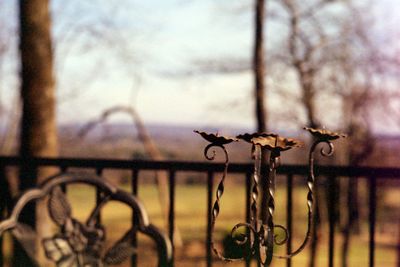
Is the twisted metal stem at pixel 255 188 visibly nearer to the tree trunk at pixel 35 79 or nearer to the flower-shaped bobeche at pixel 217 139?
the flower-shaped bobeche at pixel 217 139

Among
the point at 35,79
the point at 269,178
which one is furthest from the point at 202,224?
the point at 269,178

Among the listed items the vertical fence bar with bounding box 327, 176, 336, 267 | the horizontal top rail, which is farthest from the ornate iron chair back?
the vertical fence bar with bounding box 327, 176, 336, 267

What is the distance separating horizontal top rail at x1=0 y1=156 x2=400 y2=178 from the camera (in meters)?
2.44

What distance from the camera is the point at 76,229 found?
8.20ft

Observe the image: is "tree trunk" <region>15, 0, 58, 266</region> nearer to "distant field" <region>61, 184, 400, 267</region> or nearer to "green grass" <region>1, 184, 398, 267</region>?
"green grass" <region>1, 184, 398, 267</region>

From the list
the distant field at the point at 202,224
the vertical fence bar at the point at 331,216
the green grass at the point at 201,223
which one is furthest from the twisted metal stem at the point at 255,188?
the distant field at the point at 202,224

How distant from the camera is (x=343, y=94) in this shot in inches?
482

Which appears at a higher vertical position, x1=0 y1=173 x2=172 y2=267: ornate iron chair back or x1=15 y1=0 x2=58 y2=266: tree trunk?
x1=15 y1=0 x2=58 y2=266: tree trunk

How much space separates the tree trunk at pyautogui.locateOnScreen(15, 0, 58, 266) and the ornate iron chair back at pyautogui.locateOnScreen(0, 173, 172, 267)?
2.28m

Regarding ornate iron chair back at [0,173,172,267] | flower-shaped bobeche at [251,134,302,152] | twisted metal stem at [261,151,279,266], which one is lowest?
ornate iron chair back at [0,173,172,267]

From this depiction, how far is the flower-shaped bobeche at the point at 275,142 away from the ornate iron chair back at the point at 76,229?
1.10 metres

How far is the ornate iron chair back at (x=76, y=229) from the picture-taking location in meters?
2.43

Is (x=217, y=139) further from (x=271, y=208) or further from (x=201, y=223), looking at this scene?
(x=201, y=223)

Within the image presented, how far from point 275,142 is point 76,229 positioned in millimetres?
1335
